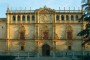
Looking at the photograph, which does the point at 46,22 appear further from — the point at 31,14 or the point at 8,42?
the point at 8,42

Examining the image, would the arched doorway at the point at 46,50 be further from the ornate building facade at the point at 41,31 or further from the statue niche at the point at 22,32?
the statue niche at the point at 22,32

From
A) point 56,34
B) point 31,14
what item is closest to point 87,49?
point 56,34

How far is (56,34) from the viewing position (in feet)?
243

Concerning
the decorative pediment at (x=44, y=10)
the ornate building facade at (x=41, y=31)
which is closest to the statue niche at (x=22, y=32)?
the ornate building facade at (x=41, y=31)

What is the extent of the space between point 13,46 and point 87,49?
653 inches

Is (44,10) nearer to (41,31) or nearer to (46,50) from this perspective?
(41,31)

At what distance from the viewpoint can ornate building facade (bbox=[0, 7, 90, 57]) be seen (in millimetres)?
73500

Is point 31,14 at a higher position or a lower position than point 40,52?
higher

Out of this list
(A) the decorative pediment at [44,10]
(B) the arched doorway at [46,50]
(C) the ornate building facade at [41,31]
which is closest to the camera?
(C) the ornate building facade at [41,31]

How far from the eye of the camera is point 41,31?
2933 inches

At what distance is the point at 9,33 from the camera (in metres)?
74.2

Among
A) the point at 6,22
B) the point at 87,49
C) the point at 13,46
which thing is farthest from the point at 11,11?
the point at 87,49

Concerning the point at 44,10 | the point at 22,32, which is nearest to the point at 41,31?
the point at 22,32

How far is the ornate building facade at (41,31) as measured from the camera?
73500mm
